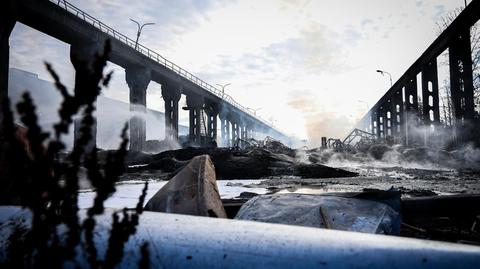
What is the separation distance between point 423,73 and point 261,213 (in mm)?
25140

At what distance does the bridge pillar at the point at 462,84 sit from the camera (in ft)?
52.6

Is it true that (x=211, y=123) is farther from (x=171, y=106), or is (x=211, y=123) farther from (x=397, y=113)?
(x=397, y=113)

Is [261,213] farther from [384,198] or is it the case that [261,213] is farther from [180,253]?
[180,253]

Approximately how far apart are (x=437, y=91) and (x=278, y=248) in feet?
80.7

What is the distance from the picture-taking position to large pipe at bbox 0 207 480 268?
1.14m

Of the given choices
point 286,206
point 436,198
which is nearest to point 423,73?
point 436,198

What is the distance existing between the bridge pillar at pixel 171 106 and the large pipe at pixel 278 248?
30.3 meters

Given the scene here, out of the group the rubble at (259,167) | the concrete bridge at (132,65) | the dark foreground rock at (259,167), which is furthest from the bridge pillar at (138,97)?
the dark foreground rock at (259,167)

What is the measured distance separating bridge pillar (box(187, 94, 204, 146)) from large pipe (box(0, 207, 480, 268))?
3122 centimetres

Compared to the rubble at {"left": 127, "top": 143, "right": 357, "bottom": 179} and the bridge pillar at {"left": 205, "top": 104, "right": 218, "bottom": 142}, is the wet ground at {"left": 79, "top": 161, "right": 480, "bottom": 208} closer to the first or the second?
the rubble at {"left": 127, "top": 143, "right": 357, "bottom": 179}

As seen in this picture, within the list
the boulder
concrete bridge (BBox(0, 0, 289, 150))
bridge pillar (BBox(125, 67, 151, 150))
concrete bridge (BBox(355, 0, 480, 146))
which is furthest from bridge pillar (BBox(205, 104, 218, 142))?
the boulder

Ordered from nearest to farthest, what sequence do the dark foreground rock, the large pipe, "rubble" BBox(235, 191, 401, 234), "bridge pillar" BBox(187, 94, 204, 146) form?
the large pipe
"rubble" BBox(235, 191, 401, 234)
the dark foreground rock
"bridge pillar" BBox(187, 94, 204, 146)

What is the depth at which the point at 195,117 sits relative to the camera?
113ft

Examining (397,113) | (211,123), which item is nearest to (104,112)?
(211,123)
